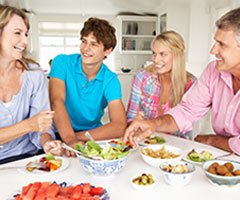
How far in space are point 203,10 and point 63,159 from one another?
186 inches

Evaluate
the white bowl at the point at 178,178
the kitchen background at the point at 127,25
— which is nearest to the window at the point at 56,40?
the kitchen background at the point at 127,25

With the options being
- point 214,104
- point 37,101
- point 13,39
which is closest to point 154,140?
point 214,104

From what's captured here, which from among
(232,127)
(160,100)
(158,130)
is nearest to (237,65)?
(232,127)

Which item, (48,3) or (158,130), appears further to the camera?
(48,3)

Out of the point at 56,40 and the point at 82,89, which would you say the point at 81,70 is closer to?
the point at 82,89

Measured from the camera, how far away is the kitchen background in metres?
5.59

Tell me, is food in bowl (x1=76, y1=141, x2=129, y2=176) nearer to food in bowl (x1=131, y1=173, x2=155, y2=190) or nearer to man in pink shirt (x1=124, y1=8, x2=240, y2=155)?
food in bowl (x1=131, y1=173, x2=155, y2=190)

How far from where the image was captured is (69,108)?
2.20 meters

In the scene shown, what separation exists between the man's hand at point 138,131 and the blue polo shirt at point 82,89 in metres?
0.44

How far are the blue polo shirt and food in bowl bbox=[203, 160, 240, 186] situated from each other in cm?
100

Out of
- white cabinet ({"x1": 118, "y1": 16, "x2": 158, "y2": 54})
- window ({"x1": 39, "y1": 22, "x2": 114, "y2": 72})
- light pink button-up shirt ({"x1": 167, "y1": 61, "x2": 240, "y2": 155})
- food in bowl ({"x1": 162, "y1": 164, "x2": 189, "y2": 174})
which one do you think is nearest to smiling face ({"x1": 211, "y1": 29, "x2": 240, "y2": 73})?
light pink button-up shirt ({"x1": 167, "y1": 61, "x2": 240, "y2": 155})

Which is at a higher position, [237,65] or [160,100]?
[237,65]

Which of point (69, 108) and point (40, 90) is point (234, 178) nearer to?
point (40, 90)

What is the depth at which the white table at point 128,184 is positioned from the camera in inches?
43.6
